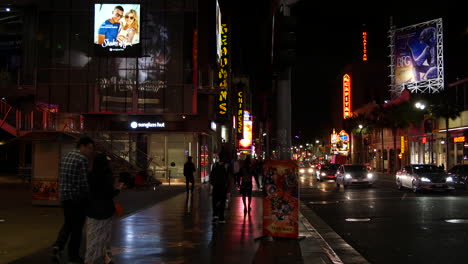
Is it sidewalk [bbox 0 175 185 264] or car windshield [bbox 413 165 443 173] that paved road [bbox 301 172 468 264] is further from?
car windshield [bbox 413 165 443 173]

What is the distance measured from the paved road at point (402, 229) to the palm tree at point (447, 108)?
3026 cm

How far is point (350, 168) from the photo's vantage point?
32531 millimetres

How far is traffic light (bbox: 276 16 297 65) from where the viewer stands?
8711 millimetres

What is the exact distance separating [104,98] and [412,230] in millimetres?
25257

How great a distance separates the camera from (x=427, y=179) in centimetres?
2611

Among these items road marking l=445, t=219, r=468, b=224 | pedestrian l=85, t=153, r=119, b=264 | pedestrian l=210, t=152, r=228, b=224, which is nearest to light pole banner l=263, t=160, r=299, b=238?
pedestrian l=210, t=152, r=228, b=224

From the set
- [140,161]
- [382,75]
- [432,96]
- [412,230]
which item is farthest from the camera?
[382,75]

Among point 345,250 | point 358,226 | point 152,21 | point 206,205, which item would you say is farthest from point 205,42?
point 345,250

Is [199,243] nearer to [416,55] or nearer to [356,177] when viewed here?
[356,177]

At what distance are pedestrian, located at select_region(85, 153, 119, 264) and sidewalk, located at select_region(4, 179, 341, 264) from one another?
117cm

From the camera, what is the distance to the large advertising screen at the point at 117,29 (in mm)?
32969

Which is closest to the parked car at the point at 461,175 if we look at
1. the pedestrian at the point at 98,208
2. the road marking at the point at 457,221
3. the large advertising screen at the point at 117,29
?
the road marking at the point at 457,221

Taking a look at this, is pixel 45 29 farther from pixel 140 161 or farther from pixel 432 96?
pixel 432 96

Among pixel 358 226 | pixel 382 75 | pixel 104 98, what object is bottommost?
pixel 358 226
